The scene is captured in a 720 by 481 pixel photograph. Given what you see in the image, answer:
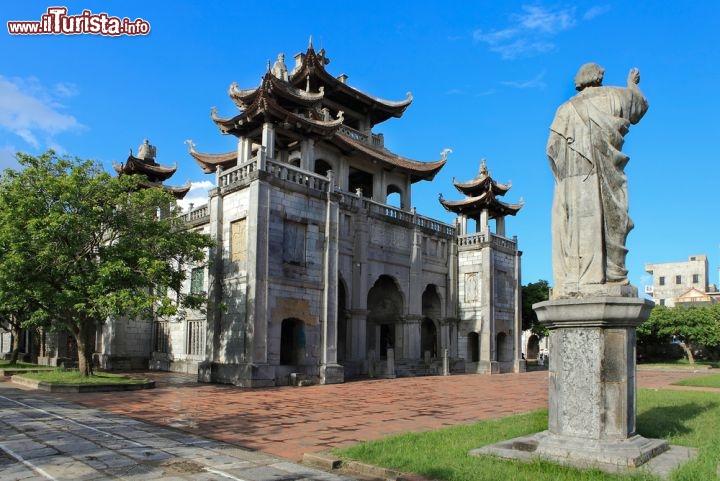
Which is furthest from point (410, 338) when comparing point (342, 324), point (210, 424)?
point (210, 424)

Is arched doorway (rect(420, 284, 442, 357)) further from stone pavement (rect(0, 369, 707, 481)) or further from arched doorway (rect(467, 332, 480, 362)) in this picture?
stone pavement (rect(0, 369, 707, 481))

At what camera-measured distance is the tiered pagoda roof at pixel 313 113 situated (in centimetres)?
2570

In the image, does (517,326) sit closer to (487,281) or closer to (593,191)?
(487,281)

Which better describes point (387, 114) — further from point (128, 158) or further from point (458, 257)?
point (128, 158)

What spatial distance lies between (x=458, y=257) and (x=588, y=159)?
96.1 feet

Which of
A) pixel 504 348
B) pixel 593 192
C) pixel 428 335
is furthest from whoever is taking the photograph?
pixel 504 348

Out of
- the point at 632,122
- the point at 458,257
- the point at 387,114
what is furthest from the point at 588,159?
the point at 387,114

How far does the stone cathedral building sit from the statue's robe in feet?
52.5

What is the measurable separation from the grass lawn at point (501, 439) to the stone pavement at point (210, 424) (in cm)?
108

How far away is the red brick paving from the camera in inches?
436

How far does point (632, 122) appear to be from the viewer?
8.28 meters

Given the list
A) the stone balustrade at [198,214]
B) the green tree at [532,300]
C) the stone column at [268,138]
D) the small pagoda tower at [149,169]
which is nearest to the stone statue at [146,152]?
the small pagoda tower at [149,169]

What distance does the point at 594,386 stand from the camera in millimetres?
7410

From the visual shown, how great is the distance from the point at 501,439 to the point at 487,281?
2684 cm
